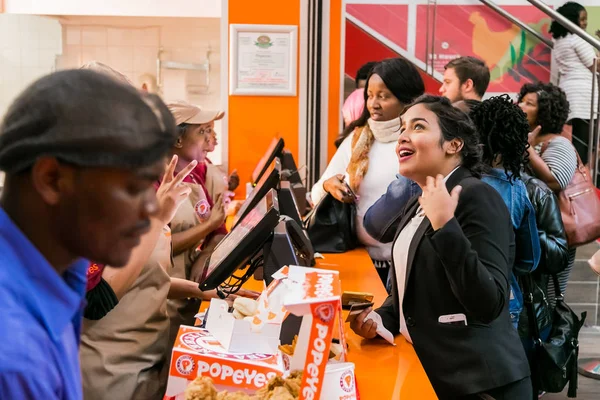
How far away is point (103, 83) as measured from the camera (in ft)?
2.23

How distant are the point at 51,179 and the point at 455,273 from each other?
1384mm

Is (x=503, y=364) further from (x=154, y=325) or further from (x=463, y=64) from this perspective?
(x=463, y=64)

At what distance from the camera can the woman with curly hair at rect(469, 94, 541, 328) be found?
254 centimetres

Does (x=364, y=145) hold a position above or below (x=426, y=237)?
above

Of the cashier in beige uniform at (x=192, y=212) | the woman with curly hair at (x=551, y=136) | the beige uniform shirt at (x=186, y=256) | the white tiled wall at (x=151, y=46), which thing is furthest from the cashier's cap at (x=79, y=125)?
the white tiled wall at (x=151, y=46)

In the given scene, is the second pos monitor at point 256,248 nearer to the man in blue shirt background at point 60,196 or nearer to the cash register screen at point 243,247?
the cash register screen at point 243,247

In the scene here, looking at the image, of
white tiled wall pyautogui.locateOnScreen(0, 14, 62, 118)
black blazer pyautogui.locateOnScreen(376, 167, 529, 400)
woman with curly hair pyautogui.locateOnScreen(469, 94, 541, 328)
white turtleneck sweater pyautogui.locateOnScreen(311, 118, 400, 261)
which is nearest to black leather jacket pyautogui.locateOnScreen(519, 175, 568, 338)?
woman with curly hair pyautogui.locateOnScreen(469, 94, 541, 328)

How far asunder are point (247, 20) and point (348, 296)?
3.56 m

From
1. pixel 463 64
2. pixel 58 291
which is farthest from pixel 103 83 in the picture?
pixel 463 64

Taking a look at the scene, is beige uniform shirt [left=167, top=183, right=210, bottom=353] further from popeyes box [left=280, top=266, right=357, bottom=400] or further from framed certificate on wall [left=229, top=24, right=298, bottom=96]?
framed certificate on wall [left=229, top=24, right=298, bottom=96]

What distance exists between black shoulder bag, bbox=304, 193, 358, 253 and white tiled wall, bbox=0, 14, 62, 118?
4131 millimetres

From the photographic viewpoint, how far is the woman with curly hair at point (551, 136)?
12.2 ft

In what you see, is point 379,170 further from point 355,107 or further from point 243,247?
point 243,247

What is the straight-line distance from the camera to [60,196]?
0.68 meters
